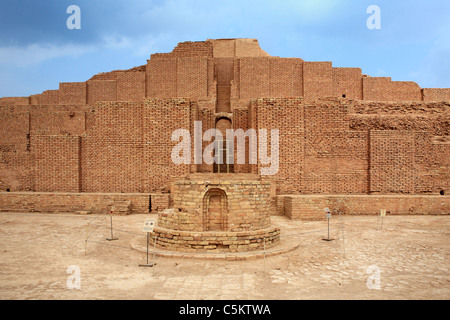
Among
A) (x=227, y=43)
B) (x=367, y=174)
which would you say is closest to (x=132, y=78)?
(x=227, y=43)

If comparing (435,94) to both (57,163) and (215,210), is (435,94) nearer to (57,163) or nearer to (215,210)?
(215,210)

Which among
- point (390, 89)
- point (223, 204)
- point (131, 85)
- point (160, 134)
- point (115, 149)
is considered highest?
point (131, 85)

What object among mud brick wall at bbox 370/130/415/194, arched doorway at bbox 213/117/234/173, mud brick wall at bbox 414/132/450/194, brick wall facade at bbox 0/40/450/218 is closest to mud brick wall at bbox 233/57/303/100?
brick wall facade at bbox 0/40/450/218

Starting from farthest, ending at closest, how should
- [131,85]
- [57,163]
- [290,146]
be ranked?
[131,85], [57,163], [290,146]

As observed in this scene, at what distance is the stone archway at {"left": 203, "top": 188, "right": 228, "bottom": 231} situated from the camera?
6.79 meters

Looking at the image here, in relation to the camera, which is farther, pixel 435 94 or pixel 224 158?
pixel 435 94

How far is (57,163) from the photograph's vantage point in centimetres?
1352

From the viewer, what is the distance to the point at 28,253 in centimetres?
648

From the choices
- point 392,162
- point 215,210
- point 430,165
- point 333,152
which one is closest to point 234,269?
point 215,210

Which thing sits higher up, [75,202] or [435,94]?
[435,94]

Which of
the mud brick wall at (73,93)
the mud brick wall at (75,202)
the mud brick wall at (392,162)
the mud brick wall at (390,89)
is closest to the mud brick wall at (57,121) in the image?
the mud brick wall at (73,93)

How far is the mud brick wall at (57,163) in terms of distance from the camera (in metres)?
13.4

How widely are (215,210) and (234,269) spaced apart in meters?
1.68

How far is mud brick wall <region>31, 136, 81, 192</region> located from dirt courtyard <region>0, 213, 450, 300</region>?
4.67m
